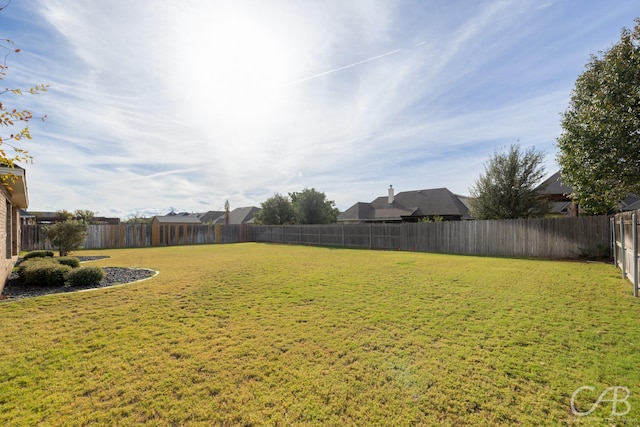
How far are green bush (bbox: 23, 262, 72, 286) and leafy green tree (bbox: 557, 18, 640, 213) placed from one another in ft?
61.6

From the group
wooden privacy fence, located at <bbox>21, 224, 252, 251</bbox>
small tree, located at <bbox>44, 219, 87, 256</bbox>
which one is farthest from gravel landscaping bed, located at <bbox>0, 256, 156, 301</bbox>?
wooden privacy fence, located at <bbox>21, 224, 252, 251</bbox>

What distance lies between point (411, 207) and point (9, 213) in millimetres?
27675

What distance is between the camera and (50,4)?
4.81 metres

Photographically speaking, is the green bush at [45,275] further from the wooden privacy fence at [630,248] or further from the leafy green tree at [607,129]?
the leafy green tree at [607,129]

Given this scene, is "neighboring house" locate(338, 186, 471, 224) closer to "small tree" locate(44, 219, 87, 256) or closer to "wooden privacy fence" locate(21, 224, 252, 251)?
"wooden privacy fence" locate(21, 224, 252, 251)

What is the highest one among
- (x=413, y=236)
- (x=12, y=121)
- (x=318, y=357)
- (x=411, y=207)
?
(x=411, y=207)

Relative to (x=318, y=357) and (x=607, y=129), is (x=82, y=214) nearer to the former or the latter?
(x=318, y=357)

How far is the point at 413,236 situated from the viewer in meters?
18.0

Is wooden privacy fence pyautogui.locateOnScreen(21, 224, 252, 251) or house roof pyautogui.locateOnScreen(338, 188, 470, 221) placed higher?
house roof pyautogui.locateOnScreen(338, 188, 470, 221)

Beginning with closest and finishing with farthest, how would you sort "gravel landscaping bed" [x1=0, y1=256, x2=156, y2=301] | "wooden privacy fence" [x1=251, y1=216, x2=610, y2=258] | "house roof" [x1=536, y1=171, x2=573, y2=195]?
"gravel landscaping bed" [x1=0, y1=256, x2=156, y2=301], "wooden privacy fence" [x1=251, y1=216, x2=610, y2=258], "house roof" [x1=536, y1=171, x2=573, y2=195]

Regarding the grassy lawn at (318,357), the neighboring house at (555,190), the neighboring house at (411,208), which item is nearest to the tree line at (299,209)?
the neighboring house at (411,208)

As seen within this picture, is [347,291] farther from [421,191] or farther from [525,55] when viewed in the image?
[421,191]

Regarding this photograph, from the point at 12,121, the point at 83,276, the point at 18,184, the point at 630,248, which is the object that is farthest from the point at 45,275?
the point at 630,248

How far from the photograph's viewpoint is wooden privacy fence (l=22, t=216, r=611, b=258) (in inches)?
503
